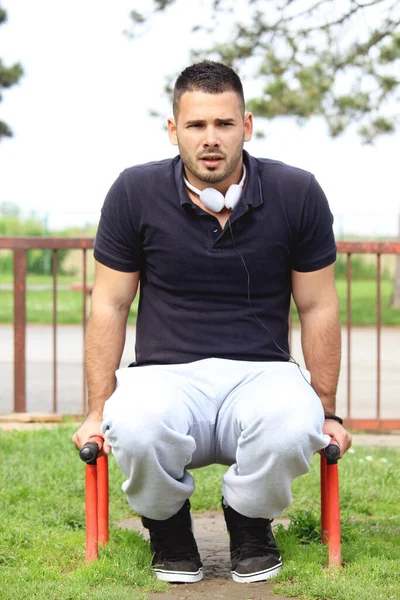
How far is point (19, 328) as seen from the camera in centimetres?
732

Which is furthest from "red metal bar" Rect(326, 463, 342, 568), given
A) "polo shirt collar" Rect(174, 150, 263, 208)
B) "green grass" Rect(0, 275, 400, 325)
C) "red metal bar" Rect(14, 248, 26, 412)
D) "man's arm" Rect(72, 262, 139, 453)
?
"green grass" Rect(0, 275, 400, 325)

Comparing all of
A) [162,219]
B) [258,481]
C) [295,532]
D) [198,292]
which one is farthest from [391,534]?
[162,219]

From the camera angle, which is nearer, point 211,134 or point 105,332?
point 211,134

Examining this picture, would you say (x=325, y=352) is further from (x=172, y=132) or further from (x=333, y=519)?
(x=172, y=132)

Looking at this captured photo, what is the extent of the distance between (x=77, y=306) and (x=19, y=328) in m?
15.6

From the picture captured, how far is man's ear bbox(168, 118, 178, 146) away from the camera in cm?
390

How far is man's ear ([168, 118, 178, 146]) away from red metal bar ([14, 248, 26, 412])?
3.45 metres

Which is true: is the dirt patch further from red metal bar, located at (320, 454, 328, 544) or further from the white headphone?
the white headphone

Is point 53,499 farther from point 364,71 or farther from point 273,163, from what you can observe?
point 364,71

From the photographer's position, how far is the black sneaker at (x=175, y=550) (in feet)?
11.8

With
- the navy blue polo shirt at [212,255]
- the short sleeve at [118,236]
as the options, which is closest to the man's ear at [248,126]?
the navy blue polo shirt at [212,255]

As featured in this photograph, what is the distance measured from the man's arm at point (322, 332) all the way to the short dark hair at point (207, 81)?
2.35 ft

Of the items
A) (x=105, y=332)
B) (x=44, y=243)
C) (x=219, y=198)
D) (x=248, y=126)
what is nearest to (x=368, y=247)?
(x=44, y=243)

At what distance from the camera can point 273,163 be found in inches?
156
